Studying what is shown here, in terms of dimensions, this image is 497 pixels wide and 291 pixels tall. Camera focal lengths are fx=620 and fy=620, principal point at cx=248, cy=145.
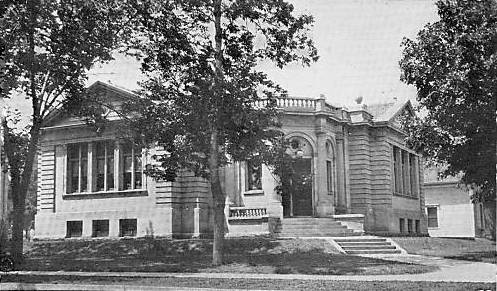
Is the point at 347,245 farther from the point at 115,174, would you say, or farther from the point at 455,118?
the point at 115,174

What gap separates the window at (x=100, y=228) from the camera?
117 feet

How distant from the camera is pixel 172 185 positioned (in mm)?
33156

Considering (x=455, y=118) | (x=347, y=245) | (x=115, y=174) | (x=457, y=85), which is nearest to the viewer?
(x=457, y=85)

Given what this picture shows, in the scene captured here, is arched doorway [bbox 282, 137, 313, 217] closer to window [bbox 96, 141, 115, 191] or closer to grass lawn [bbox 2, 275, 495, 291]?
window [bbox 96, 141, 115, 191]

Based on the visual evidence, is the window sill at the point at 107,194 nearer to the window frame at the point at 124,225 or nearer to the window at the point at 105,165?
the window at the point at 105,165

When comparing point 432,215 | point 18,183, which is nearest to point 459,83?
point 18,183

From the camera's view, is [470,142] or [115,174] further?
[115,174]

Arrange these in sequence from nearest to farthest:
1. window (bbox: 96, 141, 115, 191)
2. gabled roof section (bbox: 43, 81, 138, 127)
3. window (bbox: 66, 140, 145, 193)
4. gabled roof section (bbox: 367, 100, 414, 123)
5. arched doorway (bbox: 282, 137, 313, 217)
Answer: gabled roof section (bbox: 43, 81, 138, 127) → arched doorway (bbox: 282, 137, 313, 217) → window (bbox: 66, 140, 145, 193) → window (bbox: 96, 141, 115, 191) → gabled roof section (bbox: 367, 100, 414, 123)

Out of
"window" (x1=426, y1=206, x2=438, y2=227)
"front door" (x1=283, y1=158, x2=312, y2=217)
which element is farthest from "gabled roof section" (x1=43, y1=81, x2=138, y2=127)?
"window" (x1=426, y1=206, x2=438, y2=227)

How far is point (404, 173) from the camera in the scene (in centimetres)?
4484

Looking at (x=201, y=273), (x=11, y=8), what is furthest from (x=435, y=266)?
(x=11, y=8)

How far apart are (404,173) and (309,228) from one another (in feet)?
53.2

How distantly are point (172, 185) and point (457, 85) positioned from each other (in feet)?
61.5

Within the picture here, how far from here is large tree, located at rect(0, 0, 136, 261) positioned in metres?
21.2
